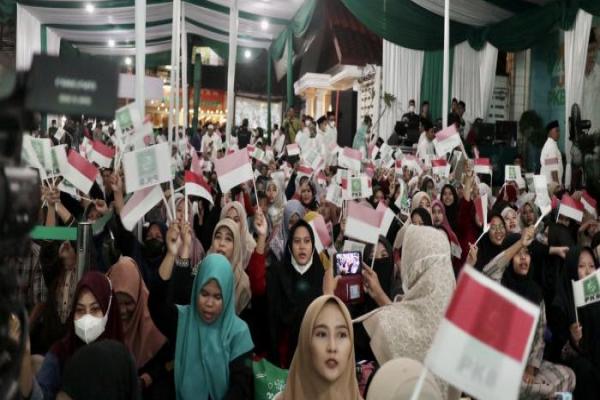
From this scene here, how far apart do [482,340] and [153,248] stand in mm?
2949

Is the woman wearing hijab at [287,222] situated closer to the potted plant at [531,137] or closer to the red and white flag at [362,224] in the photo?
the red and white flag at [362,224]

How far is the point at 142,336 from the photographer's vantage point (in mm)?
2836

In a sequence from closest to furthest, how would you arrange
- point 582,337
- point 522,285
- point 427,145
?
point 582,337
point 522,285
point 427,145

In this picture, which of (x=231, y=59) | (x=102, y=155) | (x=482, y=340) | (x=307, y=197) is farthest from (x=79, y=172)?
(x=231, y=59)

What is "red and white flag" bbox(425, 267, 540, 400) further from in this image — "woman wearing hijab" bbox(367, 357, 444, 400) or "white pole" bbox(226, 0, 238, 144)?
"white pole" bbox(226, 0, 238, 144)

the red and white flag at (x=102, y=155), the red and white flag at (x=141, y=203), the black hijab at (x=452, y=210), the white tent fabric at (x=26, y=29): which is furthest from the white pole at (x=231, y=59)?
the white tent fabric at (x=26, y=29)

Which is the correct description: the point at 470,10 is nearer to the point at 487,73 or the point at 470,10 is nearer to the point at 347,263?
the point at 487,73

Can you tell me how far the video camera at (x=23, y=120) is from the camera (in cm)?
86

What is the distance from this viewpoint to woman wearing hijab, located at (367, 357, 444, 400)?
1.81 meters

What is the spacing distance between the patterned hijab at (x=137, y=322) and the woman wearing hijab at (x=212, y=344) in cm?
12

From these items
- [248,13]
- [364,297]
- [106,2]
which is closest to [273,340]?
[364,297]

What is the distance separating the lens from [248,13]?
55.6 feet

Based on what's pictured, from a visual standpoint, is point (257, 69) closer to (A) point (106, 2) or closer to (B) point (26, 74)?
(A) point (106, 2)

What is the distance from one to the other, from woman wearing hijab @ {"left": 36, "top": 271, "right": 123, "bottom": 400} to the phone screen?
1.20 m
